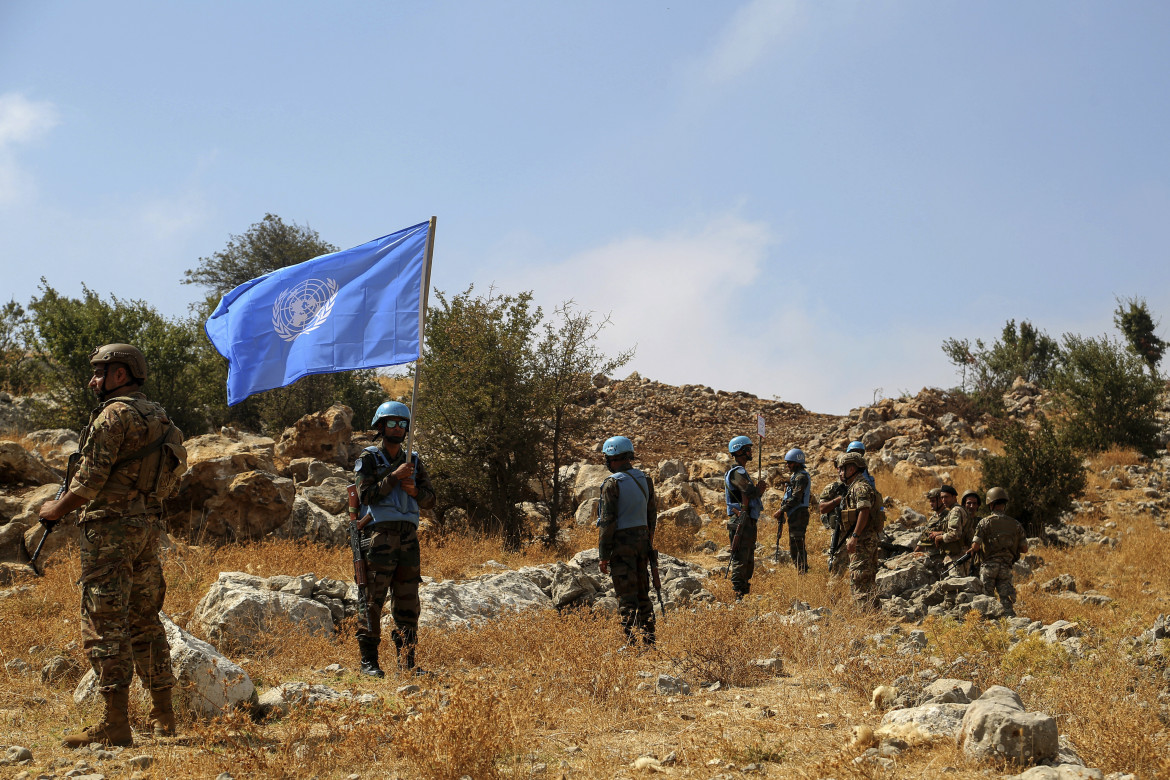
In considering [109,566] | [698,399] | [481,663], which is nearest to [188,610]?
[481,663]

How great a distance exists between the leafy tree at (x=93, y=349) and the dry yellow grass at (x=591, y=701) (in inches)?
417

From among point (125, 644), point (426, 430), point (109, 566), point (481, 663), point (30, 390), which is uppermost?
point (30, 390)

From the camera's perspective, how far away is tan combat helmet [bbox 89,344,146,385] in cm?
468

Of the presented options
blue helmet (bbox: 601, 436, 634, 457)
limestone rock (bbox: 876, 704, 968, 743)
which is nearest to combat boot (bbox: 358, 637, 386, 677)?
blue helmet (bbox: 601, 436, 634, 457)

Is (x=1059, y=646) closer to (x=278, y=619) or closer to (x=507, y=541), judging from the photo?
(x=278, y=619)

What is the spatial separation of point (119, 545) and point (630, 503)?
3838 millimetres

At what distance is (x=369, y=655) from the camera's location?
616 cm

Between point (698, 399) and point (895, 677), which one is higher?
point (698, 399)

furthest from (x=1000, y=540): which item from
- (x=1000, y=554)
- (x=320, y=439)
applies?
(x=320, y=439)

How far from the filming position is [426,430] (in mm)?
14805

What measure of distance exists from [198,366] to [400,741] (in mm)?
18846

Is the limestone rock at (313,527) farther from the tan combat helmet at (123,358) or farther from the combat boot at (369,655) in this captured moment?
the tan combat helmet at (123,358)

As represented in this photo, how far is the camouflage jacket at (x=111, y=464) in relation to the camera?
173 inches

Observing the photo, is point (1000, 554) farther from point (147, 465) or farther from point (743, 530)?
point (147, 465)
